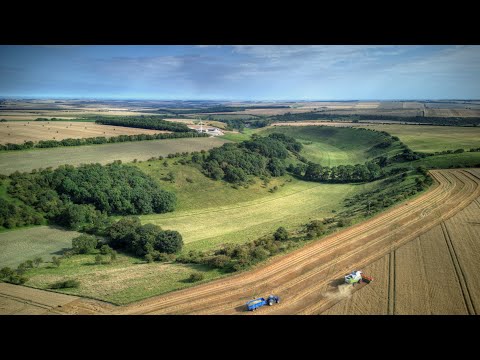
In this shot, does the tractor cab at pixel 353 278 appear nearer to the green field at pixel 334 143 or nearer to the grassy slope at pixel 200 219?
the grassy slope at pixel 200 219

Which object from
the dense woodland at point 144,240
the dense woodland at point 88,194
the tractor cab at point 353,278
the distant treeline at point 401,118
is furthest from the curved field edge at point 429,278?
the distant treeline at point 401,118

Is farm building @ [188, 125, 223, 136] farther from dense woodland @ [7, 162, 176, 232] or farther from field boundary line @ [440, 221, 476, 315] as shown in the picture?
field boundary line @ [440, 221, 476, 315]

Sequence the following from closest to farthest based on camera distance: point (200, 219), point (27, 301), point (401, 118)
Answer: point (27, 301) → point (200, 219) → point (401, 118)

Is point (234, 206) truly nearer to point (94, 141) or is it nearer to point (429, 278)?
point (94, 141)

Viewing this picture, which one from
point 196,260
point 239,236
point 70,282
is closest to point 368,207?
point 239,236

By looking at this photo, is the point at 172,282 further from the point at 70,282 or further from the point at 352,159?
the point at 352,159

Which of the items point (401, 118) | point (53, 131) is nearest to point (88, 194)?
point (53, 131)

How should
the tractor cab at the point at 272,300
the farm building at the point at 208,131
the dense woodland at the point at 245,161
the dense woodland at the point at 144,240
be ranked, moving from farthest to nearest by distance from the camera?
the farm building at the point at 208,131, the dense woodland at the point at 245,161, the dense woodland at the point at 144,240, the tractor cab at the point at 272,300
